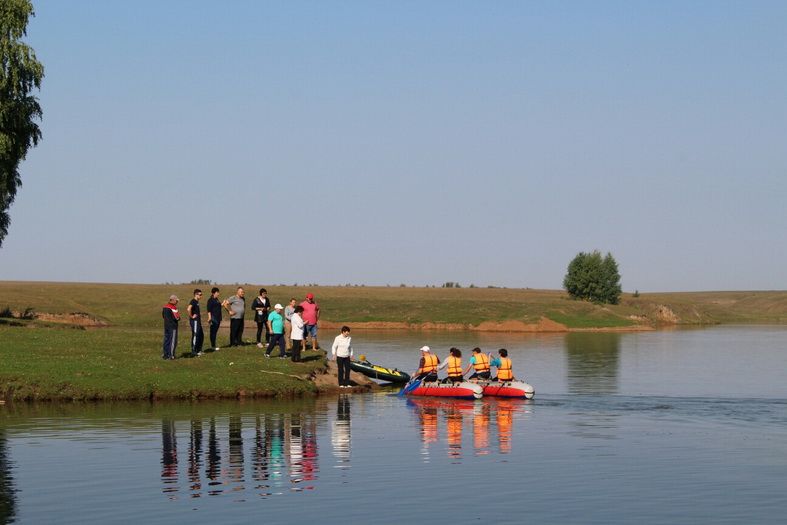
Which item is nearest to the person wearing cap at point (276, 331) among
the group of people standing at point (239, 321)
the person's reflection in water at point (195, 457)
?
the group of people standing at point (239, 321)

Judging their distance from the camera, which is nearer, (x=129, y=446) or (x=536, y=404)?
(x=129, y=446)

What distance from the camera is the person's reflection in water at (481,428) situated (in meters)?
29.4

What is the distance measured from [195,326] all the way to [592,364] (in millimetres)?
28774

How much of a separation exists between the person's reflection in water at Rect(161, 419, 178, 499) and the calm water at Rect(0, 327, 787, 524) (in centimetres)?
6

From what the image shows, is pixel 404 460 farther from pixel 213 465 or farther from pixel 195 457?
pixel 195 457

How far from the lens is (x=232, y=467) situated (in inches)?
1006

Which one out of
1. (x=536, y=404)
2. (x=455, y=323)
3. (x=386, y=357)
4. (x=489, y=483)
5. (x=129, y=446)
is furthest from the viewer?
(x=455, y=323)

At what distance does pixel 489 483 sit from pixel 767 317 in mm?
177284

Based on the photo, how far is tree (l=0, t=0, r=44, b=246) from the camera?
53625 millimetres

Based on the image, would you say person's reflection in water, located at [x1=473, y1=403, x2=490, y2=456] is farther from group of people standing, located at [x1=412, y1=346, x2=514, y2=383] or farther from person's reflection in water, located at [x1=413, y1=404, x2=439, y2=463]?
group of people standing, located at [x1=412, y1=346, x2=514, y2=383]

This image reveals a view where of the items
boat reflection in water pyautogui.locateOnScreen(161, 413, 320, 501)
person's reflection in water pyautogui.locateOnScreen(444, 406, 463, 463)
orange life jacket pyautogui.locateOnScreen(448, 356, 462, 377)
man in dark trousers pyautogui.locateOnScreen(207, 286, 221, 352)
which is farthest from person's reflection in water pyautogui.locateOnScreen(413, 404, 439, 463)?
man in dark trousers pyautogui.locateOnScreen(207, 286, 221, 352)

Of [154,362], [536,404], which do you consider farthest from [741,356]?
[154,362]

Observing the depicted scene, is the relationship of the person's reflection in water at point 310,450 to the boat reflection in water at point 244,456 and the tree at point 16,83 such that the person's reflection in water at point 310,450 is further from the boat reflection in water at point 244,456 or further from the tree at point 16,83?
the tree at point 16,83

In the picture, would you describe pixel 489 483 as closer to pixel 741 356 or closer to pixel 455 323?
pixel 741 356
